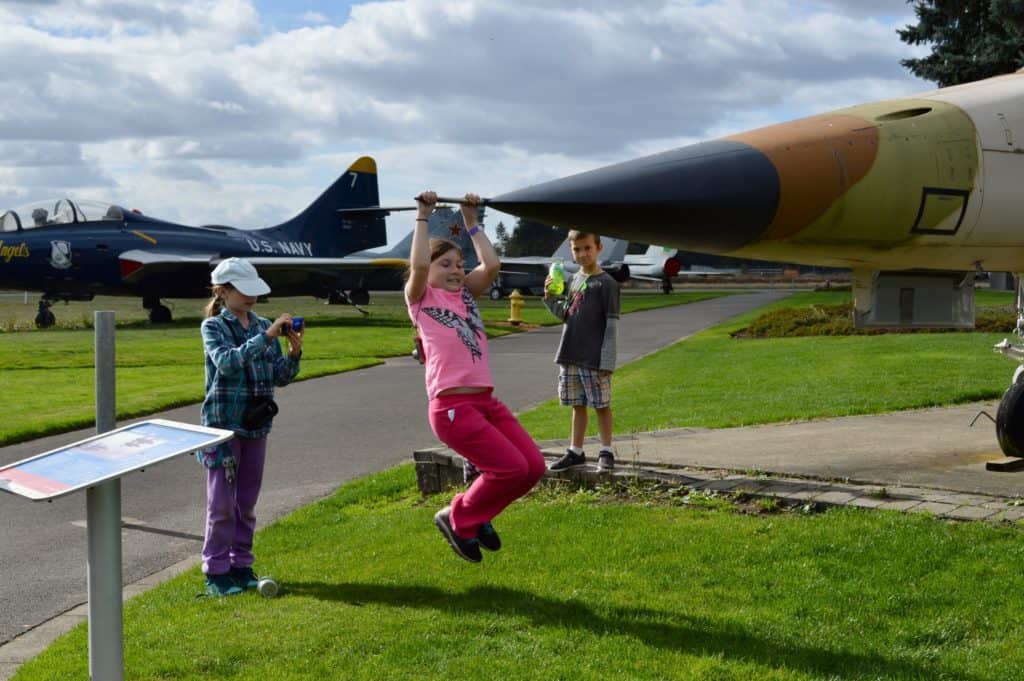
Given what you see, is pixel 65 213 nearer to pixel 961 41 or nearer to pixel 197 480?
pixel 197 480

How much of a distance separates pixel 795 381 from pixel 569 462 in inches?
308

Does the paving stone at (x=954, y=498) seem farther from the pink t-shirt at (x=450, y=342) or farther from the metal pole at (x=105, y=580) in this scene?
the metal pole at (x=105, y=580)

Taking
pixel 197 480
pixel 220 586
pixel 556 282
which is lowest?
pixel 197 480

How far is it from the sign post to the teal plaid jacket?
180 centimetres

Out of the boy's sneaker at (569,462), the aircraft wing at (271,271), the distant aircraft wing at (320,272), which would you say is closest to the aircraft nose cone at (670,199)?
the boy's sneaker at (569,462)

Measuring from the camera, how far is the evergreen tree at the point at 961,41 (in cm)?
2522

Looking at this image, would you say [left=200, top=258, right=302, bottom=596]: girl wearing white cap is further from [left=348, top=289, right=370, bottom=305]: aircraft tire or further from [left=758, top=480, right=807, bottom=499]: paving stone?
[left=348, top=289, right=370, bottom=305]: aircraft tire

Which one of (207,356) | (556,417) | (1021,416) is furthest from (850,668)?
(556,417)

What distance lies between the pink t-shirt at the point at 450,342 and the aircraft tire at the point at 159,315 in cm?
2593

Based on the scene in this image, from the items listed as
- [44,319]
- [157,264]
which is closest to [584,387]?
[157,264]

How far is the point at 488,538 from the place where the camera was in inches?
189

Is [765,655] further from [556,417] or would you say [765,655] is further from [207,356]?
[556,417]

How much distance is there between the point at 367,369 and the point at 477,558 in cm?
1265

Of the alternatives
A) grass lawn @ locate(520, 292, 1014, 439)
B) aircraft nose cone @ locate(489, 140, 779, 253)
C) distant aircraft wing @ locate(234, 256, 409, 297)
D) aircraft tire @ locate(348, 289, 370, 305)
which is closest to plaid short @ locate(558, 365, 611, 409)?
aircraft nose cone @ locate(489, 140, 779, 253)
